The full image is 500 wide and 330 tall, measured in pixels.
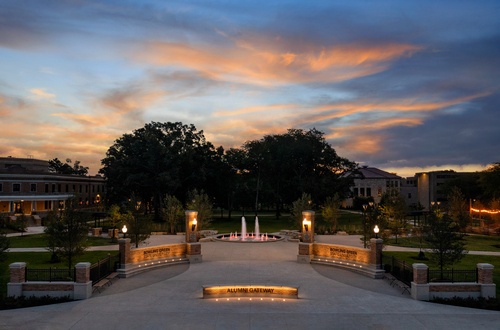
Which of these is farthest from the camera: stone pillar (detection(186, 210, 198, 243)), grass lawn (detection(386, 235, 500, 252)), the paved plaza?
grass lawn (detection(386, 235, 500, 252))

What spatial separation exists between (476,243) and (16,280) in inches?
1655

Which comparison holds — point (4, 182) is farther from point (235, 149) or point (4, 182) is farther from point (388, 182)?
point (388, 182)

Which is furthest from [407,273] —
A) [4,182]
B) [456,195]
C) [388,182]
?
[388,182]

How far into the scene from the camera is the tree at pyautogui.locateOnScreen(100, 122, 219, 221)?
66.6 meters

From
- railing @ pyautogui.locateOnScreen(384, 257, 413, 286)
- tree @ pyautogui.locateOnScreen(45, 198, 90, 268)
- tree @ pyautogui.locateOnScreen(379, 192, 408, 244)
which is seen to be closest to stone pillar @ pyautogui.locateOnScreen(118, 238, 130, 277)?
tree @ pyautogui.locateOnScreen(45, 198, 90, 268)

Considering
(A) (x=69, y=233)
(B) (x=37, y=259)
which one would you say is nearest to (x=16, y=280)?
(A) (x=69, y=233)

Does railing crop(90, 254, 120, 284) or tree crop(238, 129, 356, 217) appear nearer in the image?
railing crop(90, 254, 120, 284)

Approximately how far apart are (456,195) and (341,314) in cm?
4824

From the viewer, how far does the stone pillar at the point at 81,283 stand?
19.5m

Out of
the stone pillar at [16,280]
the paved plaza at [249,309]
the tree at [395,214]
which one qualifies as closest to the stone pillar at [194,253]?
the paved plaza at [249,309]

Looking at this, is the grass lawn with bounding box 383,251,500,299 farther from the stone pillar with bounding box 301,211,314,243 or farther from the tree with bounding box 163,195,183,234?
the tree with bounding box 163,195,183,234

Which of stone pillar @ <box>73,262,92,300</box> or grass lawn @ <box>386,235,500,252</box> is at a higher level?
stone pillar @ <box>73,262,92,300</box>

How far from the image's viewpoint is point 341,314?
16.7m

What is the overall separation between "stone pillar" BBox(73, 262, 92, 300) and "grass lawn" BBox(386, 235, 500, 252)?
26.2m
